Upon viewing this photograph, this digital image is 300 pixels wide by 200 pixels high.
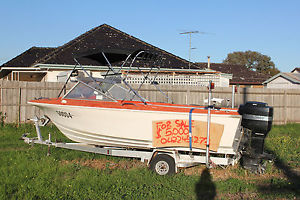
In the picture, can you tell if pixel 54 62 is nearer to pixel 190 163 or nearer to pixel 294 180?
pixel 190 163

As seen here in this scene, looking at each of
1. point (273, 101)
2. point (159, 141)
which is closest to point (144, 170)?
point (159, 141)

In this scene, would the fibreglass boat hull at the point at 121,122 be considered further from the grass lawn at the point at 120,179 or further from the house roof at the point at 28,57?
the house roof at the point at 28,57

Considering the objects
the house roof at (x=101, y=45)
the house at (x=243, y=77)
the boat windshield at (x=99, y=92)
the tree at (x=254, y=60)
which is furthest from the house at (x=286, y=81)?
the tree at (x=254, y=60)

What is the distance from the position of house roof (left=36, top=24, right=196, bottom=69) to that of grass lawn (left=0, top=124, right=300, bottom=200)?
9.00 meters

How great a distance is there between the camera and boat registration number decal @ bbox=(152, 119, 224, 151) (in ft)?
18.7

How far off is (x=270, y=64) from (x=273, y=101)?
58696mm

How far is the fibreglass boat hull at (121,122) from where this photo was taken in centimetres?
568

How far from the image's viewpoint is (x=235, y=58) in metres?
71.2

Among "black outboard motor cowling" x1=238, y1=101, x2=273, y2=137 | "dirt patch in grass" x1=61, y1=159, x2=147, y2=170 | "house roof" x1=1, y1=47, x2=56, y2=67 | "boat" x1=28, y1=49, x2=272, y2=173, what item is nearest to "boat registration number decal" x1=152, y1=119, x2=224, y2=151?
"boat" x1=28, y1=49, x2=272, y2=173

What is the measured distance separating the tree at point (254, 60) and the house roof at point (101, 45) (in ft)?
173

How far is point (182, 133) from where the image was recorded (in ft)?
19.0

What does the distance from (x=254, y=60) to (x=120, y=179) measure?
6913 centimetres

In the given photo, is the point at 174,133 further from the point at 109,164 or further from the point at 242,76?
the point at 242,76

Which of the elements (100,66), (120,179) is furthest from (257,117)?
(100,66)
